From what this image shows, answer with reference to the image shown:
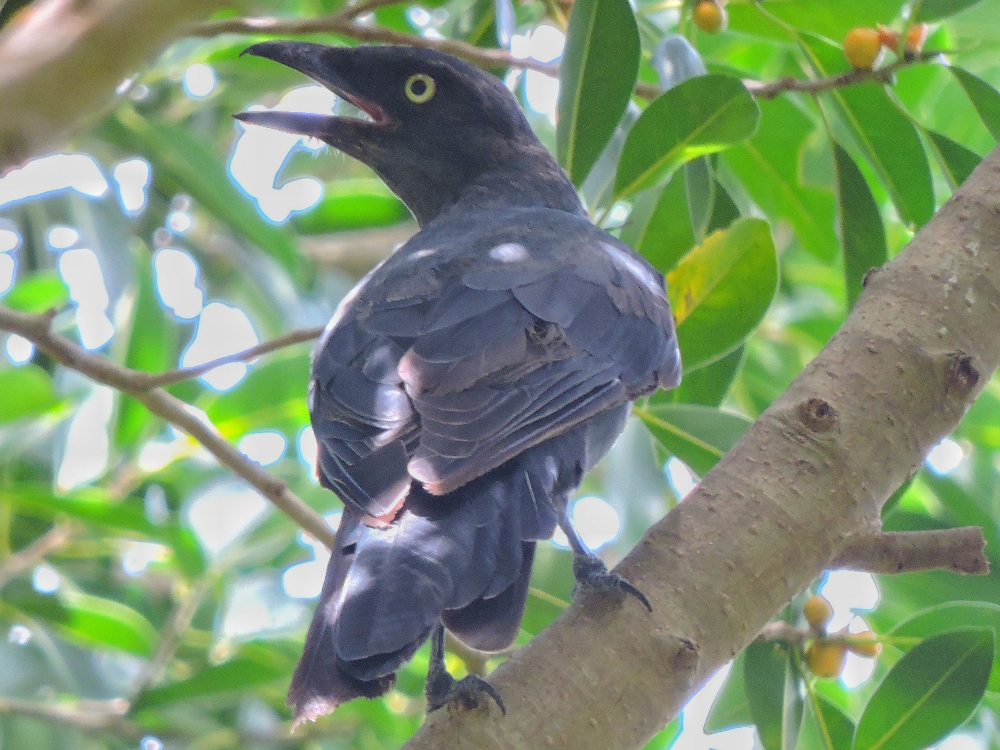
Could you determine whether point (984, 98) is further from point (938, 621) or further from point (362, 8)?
point (362, 8)

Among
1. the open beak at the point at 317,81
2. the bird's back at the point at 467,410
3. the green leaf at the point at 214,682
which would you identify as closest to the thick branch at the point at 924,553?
the bird's back at the point at 467,410

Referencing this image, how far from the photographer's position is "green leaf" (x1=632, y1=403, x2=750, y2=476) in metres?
3.46

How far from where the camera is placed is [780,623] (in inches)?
126

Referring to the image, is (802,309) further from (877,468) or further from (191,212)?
(877,468)

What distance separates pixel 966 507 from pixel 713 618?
2128 mm

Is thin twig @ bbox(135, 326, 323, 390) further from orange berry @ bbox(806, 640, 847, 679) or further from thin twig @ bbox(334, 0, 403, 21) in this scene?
orange berry @ bbox(806, 640, 847, 679)

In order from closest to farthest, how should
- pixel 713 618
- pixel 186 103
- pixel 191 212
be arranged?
1. pixel 713 618
2. pixel 186 103
3. pixel 191 212

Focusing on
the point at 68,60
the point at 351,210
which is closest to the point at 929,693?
the point at 68,60

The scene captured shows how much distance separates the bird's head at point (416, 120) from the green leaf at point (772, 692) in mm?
1997

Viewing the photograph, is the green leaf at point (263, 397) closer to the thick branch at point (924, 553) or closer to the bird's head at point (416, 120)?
the bird's head at point (416, 120)

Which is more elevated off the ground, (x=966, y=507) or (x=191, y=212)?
(x=966, y=507)

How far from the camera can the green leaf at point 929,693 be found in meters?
2.96

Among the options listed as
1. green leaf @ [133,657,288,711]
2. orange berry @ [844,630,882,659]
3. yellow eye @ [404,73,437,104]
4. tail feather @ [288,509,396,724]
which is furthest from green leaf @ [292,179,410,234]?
tail feather @ [288,509,396,724]

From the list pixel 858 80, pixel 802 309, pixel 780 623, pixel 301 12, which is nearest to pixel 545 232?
pixel 858 80
